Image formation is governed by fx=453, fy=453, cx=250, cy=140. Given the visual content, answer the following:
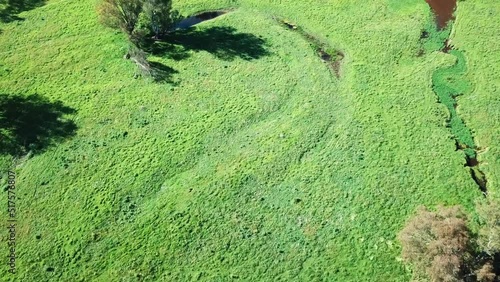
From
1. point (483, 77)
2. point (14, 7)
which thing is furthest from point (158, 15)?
point (483, 77)

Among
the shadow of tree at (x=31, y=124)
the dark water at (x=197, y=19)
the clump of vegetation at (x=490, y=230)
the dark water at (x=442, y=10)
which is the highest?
the dark water at (x=442, y=10)

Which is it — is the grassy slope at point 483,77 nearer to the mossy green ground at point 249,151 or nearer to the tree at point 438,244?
the mossy green ground at point 249,151

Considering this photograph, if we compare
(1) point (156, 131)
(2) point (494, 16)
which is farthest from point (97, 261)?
(2) point (494, 16)

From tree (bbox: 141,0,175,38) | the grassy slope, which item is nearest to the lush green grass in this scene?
the grassy slope

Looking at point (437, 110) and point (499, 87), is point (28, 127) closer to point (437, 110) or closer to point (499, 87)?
point (437, 110)

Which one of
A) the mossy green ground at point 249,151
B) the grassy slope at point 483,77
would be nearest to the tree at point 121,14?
the mossy green ground at point 249,151

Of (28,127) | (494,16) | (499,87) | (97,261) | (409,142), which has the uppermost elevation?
(494,16)
